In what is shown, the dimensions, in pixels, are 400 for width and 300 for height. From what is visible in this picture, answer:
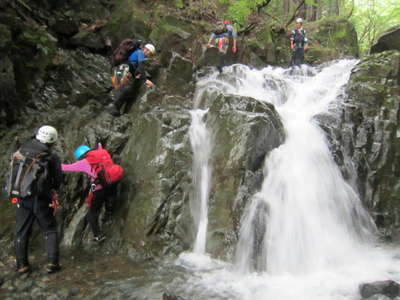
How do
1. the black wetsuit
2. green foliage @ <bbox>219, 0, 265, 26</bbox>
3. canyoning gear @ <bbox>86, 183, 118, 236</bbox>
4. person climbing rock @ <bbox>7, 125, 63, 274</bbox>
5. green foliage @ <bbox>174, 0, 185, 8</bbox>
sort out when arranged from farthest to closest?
green foliage @ <bbox>174, 0, 185, 8</bbox> → green foliage @ <bbox>219, 0, 265, 26</bbox> → canyoning gear @ <bbox>86, 183, 118, 236</bbox> → the black wetsuit → person climbing rock @ <bbox>7, 125, 63, 274</bbox>

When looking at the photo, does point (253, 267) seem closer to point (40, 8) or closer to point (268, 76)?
point (268, 76)

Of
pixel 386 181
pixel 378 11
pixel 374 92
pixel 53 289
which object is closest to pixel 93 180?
pixel 53 289

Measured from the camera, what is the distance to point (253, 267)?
5.89m

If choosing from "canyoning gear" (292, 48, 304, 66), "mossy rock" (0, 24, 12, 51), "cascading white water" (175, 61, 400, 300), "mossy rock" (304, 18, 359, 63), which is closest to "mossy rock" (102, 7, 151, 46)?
"mossy rock" (0, 24, 12, 51)

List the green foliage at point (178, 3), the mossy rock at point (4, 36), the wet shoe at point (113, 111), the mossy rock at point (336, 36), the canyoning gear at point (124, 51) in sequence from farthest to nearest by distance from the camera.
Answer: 1. the mossy rock at point (336, 36)
2. the green foliage at point (178, 3)
3. the wet shoe at point (113, 111)
4. the canyoning gear at point (124, 51)
5. the mossy rock at point (4, 36)

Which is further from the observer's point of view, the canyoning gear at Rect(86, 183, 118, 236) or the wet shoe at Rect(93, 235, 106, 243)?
the wet shoe at Rect(93, 235, 106, 243)

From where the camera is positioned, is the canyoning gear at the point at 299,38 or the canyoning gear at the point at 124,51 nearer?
the canyoning gear at the point at 124,51

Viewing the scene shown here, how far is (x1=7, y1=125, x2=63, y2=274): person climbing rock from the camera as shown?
5391mm

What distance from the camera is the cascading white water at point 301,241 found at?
5289 mm

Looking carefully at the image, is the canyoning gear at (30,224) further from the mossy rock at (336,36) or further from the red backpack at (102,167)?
the mossy rock at (336,36)

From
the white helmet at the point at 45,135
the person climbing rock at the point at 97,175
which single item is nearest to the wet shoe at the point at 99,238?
the person climbing rock at the point at 97,175

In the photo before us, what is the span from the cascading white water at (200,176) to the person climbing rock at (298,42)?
750cm

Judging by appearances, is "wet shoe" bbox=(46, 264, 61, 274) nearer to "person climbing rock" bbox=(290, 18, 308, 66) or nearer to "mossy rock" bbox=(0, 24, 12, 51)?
"mossy rock" bbox=(0, 24, 12, 51)

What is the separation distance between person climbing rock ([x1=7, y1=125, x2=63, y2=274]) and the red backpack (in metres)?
0.78
